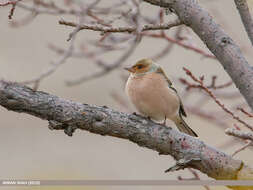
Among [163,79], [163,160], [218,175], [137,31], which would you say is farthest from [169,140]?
[163,160]

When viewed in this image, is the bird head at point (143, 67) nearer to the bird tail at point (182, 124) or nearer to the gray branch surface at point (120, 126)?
the bird tail at point (182, 124)

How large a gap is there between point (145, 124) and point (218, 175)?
1.77 feet

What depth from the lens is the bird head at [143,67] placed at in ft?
14.5

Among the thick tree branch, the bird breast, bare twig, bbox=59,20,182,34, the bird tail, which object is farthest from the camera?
the bird tail

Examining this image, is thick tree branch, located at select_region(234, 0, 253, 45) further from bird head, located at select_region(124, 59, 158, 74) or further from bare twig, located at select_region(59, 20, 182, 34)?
bird head, located at select_region(124, 59, 158, 74)

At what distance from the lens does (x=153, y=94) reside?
4059 mm

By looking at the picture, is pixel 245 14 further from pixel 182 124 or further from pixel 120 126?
pixel 182 124

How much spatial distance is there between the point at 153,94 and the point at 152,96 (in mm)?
27

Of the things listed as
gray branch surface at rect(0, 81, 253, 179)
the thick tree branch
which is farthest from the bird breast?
the thick tree branch

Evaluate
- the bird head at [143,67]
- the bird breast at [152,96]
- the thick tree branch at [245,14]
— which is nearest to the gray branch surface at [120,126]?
the thick tree branch at [245,14]

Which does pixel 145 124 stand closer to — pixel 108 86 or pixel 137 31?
pixel 137 31

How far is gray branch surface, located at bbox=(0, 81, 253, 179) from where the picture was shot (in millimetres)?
2752

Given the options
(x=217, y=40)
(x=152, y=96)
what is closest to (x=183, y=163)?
(x=217, y=40)

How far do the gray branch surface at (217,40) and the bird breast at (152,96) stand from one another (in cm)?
118
